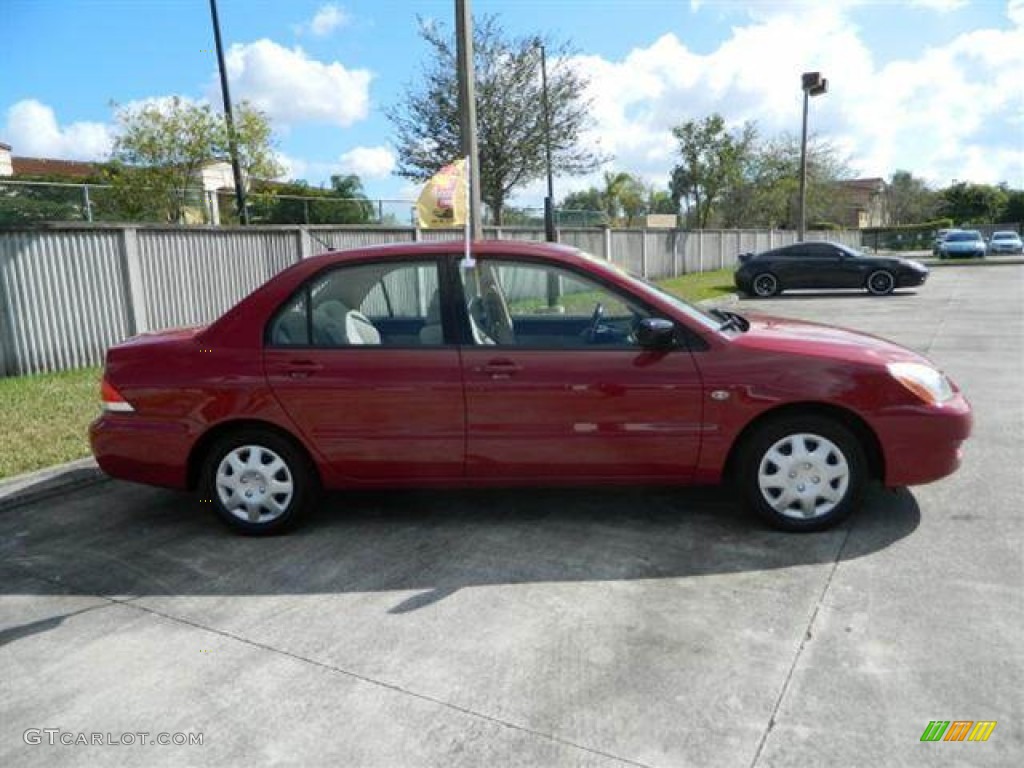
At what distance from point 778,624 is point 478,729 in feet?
4.50

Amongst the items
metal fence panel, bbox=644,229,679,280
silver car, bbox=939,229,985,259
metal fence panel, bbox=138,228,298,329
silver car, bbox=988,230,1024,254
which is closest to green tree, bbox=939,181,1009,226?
silver car, bbox=988,230,1024,254

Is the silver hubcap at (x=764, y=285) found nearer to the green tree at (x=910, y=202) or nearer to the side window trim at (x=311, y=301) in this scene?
the side window trim at (x=311, y=301)

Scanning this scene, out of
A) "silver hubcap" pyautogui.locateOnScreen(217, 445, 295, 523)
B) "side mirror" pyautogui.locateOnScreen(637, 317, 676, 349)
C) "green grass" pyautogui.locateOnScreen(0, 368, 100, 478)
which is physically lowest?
"green grass" pyautogui.locateOnScreen(0, 368, 100, 478)

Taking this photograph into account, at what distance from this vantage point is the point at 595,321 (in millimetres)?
4492

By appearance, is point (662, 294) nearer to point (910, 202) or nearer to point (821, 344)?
point (821, 344)

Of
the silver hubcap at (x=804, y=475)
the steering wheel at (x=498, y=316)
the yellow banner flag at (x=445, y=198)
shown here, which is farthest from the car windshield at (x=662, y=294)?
the yellow banner flag at (x=445, y=198)

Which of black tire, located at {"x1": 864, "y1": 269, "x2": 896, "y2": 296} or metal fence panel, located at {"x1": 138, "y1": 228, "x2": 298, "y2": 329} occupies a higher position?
metal fence panel, located at {"x1": 138, "y1": 228, "x2": 298, "y2": 329}

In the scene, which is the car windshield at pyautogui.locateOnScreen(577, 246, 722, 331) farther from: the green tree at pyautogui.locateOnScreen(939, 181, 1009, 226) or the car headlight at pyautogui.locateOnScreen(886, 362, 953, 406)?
the green tree at pyautogui.locateOnScreen(939, 181, 1009, 226)

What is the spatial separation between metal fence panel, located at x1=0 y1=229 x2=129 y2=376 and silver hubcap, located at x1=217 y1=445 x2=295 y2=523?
6.11 meters

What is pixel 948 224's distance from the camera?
207 feet

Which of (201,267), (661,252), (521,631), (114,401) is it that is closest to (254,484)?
(114,401)

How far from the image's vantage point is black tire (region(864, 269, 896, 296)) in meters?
19.9

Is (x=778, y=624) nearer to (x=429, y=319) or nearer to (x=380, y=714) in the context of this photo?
(x=380, y=714)

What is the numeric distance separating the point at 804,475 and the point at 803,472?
0.02 m
